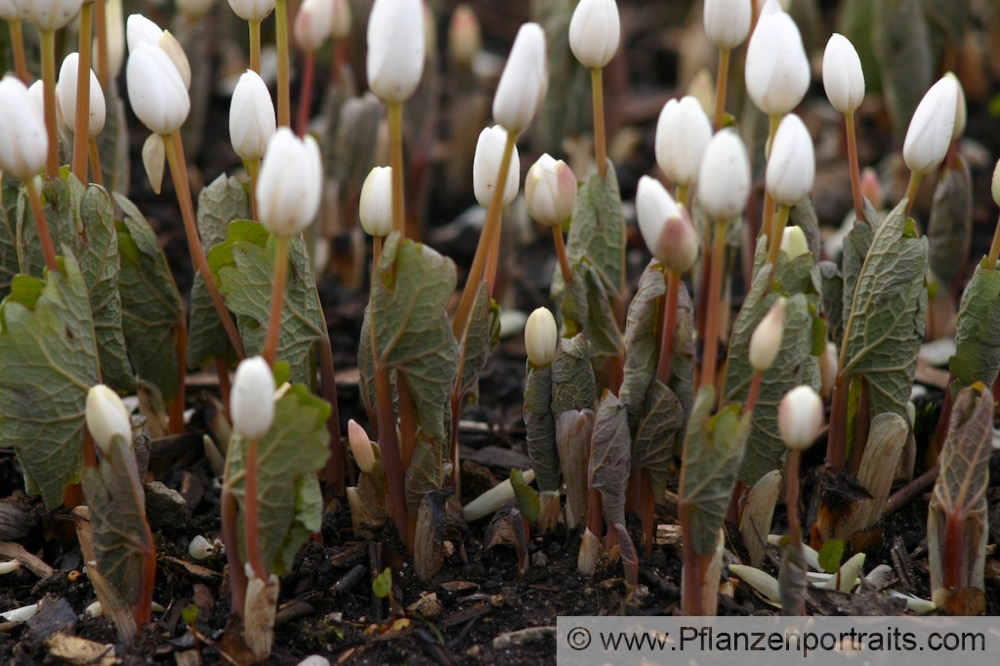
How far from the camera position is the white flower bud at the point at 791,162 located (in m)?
1.32

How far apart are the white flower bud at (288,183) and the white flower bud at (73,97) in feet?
1.84

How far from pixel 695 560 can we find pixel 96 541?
758 millimetres

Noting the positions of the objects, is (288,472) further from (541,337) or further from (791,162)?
Result: (791,162)

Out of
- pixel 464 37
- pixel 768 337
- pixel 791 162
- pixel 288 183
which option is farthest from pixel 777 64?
pixel 464 37

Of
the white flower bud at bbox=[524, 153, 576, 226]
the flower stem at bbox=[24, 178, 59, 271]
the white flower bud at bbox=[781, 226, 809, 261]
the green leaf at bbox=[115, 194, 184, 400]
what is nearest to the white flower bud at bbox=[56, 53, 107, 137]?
the green leaf at bbox=[115, 194, 184, 400]

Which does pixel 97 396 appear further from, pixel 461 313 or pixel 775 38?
pixel 775 38

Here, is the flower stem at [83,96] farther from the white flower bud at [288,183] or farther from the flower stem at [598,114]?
the flower stem at [598,114]

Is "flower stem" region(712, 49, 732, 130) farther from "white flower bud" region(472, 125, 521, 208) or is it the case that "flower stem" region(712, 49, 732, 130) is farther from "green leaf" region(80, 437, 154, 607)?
"green leaf" region(80, 437, 154, 607)

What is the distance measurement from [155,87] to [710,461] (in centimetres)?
85

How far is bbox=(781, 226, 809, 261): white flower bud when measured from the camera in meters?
1.61

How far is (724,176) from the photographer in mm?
1212

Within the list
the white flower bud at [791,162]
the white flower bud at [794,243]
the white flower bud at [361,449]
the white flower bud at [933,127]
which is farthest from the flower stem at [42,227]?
the white flower bud at [933,127]

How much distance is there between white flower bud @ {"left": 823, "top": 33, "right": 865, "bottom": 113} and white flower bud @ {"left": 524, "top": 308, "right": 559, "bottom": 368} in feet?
1.66

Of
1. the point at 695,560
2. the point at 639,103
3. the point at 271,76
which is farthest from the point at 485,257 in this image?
the point at 639,103
